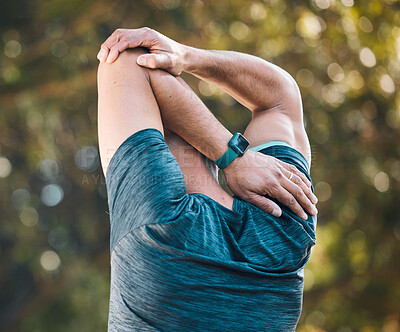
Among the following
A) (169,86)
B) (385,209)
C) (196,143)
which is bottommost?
(385,209)

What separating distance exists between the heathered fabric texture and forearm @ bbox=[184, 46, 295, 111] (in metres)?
0.30

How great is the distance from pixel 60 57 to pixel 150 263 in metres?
3.24

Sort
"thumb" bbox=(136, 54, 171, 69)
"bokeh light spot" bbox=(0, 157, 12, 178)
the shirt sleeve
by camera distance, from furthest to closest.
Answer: "bokeh light spot" bbox=(0, 157, 12, 178) < "thumb" bbox=(136, 54, 171, 69) < the shirt sleeve

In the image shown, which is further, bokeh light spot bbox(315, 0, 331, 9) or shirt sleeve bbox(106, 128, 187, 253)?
bokeh light spot bbox(315, 0, 331, 9)

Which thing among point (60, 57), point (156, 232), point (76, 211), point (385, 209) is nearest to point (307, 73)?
point (385, 209)

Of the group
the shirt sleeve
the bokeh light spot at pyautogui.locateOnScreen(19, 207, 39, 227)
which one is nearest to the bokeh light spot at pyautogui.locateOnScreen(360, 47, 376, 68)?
the shirt sleeve

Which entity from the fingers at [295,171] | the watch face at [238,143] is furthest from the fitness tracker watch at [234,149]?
the fingers at [295,171]

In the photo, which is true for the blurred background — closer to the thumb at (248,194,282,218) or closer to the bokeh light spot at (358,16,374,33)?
the bokeh light spot at (358,16,374,33)

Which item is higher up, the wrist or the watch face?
the wrist

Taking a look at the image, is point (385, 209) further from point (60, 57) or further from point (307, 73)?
point (60, 57)

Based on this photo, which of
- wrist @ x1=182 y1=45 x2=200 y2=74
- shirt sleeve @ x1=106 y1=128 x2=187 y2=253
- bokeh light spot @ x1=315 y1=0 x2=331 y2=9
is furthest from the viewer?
bokeh light spot @ x1=315 y1=0 x2=331 y2=9

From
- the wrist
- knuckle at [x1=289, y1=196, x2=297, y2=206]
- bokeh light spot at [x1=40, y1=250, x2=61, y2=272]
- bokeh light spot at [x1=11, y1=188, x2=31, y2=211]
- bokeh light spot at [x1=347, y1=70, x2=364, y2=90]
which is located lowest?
bokeh light spot at [x1=40, y1=250, x2=61, y2=272]

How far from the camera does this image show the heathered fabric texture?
33.3 inches

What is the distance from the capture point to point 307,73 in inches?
169
